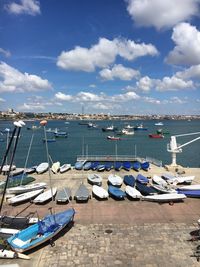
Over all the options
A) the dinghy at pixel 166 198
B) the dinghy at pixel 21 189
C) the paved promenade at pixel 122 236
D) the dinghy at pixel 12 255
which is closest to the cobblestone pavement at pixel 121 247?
the paved promenade at pixel 122 236

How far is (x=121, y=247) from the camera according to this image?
54.7 ft

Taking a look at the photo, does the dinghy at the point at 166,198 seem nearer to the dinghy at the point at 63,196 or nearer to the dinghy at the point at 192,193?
the dinghy at the point at 192,193

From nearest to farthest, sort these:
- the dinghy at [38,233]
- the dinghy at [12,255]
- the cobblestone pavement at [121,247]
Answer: the cobblestone pavement at [121,247], the dinghy at [12,255], the dinghy at [38,233]

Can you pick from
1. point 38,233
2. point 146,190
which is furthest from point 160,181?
point 38,233

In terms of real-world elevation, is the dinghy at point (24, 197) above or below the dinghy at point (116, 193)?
below

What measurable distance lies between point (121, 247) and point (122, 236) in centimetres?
143

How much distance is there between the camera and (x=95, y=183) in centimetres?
2975

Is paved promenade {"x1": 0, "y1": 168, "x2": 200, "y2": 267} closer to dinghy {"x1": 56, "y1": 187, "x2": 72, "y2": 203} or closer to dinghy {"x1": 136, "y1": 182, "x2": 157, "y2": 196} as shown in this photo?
dinghy {"x1": 56, "y1": 187, "x2": 72, "y2": 203}

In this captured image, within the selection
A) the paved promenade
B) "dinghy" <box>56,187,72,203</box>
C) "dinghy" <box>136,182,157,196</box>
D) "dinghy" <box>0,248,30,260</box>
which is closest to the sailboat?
"dinghy" <box>0,248,30,260</box>

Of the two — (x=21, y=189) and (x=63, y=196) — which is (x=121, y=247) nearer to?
(x=63, y=196)

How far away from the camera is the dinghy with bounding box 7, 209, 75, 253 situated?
16.1 meters

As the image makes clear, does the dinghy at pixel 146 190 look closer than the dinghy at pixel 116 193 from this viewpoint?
No

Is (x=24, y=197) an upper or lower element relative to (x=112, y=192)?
lower

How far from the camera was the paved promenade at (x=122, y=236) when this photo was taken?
50.4ft
